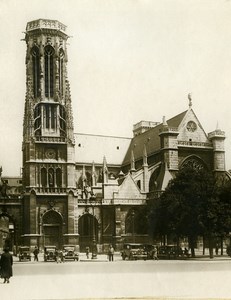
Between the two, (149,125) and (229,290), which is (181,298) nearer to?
(229,290)

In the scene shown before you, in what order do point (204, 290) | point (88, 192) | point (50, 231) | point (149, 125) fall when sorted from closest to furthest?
1. point (204, 290)
2. point (50, 231)
3. point (88, 192)
4. point (149, 125)

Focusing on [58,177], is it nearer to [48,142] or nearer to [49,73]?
[48,142]

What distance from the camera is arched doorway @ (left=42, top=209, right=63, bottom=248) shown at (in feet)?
220

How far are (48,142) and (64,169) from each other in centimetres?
344

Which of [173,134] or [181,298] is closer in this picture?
[181,298]

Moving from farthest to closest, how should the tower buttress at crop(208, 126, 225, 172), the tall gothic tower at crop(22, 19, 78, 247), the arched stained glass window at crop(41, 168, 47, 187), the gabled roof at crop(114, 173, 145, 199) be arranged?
the tower buttress at crop(208, 126, 225, 172) → the gabled roof at crop(114, 173, 145, 199) → the arched stained glass window at crop(41, 168, 47, 187) → the tall gothic tower at crop(22, 19, 78, 247)

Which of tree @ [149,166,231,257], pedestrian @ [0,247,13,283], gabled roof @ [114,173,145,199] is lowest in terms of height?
pedestrian @ [0,247,13,283]

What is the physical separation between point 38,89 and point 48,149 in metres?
6.90

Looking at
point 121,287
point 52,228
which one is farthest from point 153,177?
point 121,287

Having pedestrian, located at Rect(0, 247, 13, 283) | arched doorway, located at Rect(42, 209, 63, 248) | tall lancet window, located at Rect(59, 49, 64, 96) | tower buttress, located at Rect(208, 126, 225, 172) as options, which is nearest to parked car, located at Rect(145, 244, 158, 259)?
arched doorway, located at Rect(42, 209, 63, 248)

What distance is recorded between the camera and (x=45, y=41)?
6975 cm

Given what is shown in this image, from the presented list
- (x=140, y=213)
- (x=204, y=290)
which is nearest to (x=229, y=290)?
(x=204, y=290)

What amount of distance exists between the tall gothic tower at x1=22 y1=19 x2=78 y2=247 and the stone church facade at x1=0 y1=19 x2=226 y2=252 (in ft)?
0.34

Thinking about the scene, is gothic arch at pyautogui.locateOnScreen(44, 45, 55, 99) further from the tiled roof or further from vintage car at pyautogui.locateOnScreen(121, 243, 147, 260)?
vintage car at pyautogui.locateOnScreen(121, 243, 147, 260)
